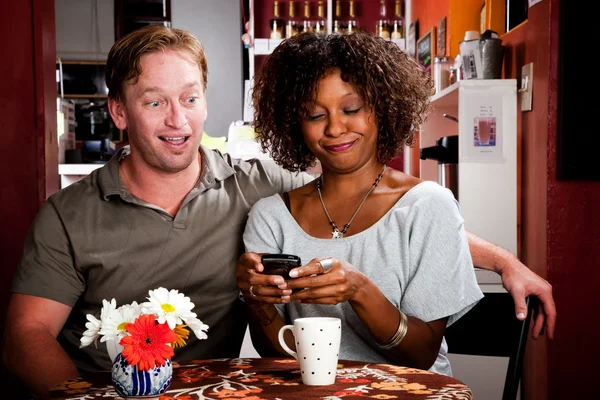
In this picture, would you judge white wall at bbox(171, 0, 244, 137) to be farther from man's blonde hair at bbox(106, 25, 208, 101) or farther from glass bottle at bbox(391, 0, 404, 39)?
man's blonde hair at bbox(106, 25, 208, 101)

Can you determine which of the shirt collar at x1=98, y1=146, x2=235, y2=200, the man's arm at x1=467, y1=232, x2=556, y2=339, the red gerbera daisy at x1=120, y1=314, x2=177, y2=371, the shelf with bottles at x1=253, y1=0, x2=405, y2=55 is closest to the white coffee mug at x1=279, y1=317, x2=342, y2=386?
the red gerbera daisy at x1=120, y1=314, x2=177, y2=371

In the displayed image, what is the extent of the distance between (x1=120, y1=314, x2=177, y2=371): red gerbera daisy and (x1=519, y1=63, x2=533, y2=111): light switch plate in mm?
2157

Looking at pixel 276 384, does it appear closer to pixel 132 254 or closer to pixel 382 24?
pixel 132 254

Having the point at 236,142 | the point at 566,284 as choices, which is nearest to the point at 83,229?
the point at 566,284

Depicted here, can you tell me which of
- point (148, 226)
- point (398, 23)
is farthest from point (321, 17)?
point (148, 226)

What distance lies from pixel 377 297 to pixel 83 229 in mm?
845

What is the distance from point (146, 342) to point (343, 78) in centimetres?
84

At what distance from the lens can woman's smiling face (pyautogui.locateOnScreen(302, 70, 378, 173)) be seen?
169 centimetres

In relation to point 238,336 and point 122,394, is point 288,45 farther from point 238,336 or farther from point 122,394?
point 122,394

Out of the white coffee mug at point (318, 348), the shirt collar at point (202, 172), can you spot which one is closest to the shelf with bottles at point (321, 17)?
the shirt collar at point (202, 172)

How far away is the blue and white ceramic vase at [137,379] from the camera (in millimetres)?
1166

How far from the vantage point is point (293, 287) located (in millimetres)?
1372

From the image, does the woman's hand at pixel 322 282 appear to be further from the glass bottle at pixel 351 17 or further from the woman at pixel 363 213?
the glass bottle at pixel 351 17

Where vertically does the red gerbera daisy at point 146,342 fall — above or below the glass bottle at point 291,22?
below
